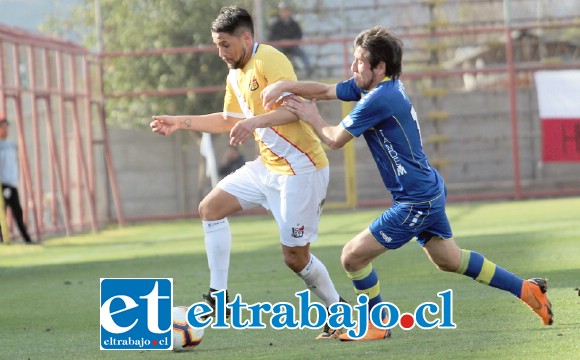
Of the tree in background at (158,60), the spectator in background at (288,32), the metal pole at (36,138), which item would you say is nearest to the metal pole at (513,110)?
the spectator in background at (288,32)

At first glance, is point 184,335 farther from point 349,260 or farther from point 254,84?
point 254,84

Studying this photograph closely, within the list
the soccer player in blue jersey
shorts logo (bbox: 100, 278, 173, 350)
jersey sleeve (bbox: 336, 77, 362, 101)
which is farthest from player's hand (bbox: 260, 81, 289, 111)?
shorts logo (bbox: 100, 278, 173, 350)

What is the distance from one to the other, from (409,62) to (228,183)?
19234mm

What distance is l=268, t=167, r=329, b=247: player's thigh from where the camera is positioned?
827cm

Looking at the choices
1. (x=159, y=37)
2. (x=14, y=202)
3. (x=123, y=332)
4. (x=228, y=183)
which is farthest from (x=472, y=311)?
(x=159, y=37)

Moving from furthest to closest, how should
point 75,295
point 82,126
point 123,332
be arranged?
point 82,126 → point 75,295 → point 123,332

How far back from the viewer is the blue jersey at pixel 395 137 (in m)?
7.52

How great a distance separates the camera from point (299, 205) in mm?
8305

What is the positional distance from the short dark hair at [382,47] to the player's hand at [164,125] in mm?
1646

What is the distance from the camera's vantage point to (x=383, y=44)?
24.6ft

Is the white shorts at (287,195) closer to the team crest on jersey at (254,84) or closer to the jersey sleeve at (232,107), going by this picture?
the jersey sleeve at (232,107)

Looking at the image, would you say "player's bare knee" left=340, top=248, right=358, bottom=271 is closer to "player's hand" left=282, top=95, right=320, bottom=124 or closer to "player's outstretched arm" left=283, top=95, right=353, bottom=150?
"player's outstretched arm" left=283, top=95, right=353, bottom=150

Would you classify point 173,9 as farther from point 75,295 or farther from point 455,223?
point 75,295

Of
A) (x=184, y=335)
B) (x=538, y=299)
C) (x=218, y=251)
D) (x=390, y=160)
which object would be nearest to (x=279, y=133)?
(x=218, y=251)
